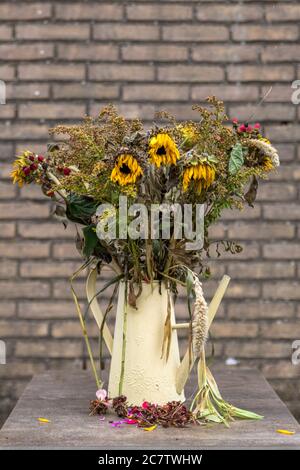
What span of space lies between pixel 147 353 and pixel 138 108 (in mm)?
1190

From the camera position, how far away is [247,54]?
2.53 meters

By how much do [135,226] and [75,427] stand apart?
1.28 ft

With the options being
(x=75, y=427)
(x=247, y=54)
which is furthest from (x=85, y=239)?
(x=247, y=54)

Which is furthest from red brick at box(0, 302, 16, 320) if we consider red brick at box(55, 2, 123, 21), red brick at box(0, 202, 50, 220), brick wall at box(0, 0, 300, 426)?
red brick at box(55, 2, 123, 21)

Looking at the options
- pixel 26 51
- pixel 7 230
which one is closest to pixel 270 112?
pixel 26 51

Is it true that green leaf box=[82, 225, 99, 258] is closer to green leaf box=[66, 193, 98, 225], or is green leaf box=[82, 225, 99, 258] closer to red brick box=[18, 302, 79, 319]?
green leaf box=[66, 193, 98, 225]

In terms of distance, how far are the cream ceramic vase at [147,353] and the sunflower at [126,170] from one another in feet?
0.81

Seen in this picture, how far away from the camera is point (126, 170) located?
1.40 meters

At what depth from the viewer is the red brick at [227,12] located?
252 cm

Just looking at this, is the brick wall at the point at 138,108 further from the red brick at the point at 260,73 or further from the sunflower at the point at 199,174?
the sunflower at the point at 199,174

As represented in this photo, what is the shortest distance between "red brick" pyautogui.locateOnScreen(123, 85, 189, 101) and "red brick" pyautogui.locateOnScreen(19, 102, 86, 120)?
6.2 inches

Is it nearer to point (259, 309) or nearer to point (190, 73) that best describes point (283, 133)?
point (190, 73)

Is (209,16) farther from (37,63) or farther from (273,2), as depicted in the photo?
(37,63)

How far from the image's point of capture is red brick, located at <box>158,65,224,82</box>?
2.53 meters
